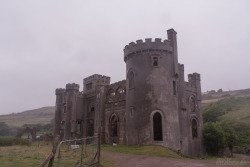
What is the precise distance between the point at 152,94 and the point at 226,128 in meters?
18.4

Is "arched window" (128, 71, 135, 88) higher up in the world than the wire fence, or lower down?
higher up

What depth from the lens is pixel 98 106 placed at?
2816 cm

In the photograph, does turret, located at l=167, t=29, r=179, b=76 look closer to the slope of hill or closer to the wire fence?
the wire fence

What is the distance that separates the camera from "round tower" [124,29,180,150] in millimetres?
18828

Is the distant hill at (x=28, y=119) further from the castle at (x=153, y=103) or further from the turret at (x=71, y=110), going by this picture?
the castle at (x=153, y=103)

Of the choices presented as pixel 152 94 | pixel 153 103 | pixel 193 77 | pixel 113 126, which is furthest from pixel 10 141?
pixel 193 77

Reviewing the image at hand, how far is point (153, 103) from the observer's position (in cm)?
1911

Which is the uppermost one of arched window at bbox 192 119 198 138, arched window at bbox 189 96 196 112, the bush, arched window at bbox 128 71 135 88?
arched window at bbox 128 71 135 88

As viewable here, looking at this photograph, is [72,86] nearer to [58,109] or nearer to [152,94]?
[58,109]

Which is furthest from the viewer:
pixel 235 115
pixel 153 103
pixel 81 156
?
pixel 235 115

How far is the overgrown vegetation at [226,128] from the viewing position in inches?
1064

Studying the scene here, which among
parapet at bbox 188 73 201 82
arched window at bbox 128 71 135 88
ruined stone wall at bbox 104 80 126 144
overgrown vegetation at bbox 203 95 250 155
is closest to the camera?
arched window at bbox 128 71 135 88

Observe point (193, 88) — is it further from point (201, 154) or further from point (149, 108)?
point (149, 108)

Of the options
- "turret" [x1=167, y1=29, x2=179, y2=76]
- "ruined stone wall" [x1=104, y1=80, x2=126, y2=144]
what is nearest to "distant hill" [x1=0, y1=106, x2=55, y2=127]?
"ruined stone wall" [x1=104, y1=80, x2=126, y2=144]
